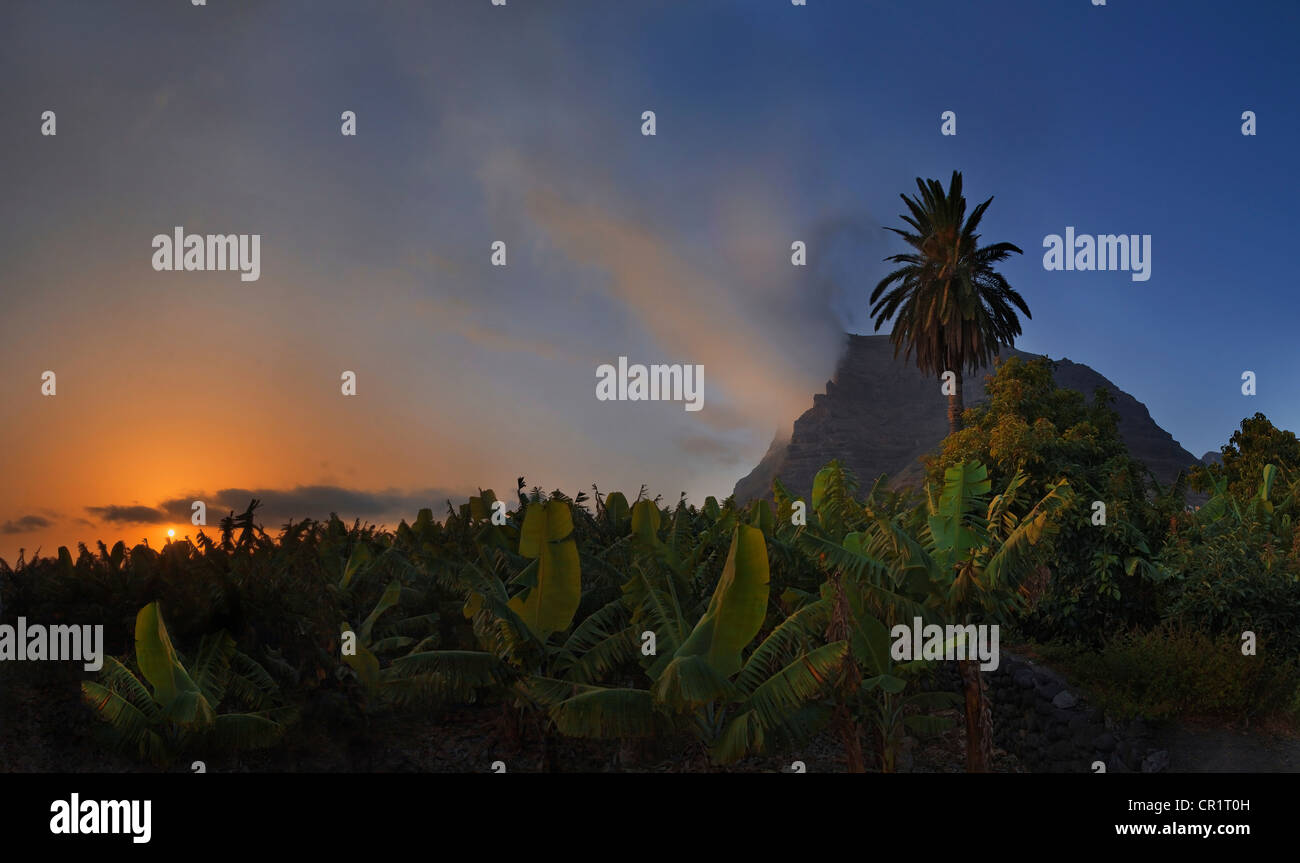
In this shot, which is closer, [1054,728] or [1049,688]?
[1054,728]

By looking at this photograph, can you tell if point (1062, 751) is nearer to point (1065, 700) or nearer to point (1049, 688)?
point (1065, 700)

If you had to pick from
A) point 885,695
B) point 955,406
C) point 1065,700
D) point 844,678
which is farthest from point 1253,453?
point 844,678

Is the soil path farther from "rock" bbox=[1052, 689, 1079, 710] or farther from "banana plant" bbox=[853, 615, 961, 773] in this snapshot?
"banana plant" bbox=[853, 615, 961, 773]

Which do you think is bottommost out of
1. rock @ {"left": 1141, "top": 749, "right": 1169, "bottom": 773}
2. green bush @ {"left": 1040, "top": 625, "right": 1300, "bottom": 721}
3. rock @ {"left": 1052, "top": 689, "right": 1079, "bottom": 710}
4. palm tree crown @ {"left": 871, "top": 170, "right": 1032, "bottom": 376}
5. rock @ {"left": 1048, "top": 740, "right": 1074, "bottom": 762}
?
rock @ {"left": 1048, "top": 740, "right": 1074, "bottom": 762}

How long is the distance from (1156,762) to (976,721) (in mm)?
5139

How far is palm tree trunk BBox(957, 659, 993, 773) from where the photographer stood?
544 inches

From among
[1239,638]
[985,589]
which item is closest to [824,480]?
[985,589]

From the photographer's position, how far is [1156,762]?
16.0 meters

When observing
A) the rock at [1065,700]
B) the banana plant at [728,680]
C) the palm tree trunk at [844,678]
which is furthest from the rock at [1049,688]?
the banana plant at [728,680]

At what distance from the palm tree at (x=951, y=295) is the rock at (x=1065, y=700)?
27.4 m

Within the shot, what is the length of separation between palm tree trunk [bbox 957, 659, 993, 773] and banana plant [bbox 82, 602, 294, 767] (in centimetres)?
1255

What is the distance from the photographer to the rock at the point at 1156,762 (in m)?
16.0

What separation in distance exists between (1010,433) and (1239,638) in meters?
9.46

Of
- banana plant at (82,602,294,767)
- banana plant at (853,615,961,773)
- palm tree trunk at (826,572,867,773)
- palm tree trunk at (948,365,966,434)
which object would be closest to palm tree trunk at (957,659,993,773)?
banana plant at (853,615,961,773)
